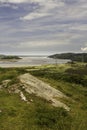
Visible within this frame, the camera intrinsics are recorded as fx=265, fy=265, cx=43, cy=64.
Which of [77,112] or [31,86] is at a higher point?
[31,86]

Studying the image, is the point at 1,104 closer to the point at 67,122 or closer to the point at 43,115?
the point at 43,115

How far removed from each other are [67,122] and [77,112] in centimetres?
377

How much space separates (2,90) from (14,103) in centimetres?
399

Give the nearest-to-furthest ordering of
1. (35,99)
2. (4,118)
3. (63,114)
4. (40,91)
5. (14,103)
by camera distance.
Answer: (4,118) → (63,114) → (14,103) → (35,99) → (40,91)

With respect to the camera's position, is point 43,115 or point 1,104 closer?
point 43,115

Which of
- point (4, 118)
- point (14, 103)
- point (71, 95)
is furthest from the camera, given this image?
point (71, 95)

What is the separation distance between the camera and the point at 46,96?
21906mm

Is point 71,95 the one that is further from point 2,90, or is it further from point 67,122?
point 67,122

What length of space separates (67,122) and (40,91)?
7.14m

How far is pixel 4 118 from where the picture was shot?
A: 51.5 feet

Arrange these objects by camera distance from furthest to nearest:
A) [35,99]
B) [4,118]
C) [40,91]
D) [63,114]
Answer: [40,91]
[35,99]
[63,114]
[4,118]

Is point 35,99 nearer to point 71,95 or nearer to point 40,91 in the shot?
point 40,91

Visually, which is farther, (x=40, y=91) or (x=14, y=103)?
(x=40, y=91)

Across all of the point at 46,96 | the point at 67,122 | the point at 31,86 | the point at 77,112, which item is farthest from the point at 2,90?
the point at 67,122
